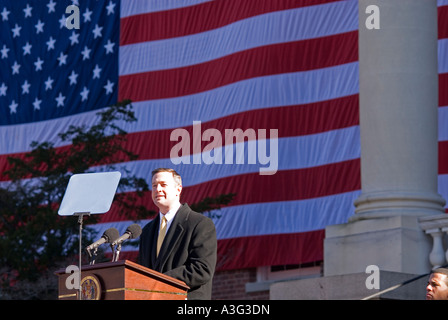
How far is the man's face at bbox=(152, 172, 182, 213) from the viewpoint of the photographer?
6.16m

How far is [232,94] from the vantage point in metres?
17.1

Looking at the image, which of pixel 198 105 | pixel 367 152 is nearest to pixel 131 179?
pixel 198 105

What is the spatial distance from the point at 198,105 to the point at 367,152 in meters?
7.58

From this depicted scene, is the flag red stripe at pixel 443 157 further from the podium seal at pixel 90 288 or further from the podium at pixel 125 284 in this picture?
the podium seal at pixel 90 288

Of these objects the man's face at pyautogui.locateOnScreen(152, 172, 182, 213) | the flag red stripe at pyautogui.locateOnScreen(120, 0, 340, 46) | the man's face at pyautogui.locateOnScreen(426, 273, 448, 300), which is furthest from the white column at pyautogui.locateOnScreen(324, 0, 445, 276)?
the flag red stripe at pyautogui.locateOnScreen(120, 0, 340, 46)

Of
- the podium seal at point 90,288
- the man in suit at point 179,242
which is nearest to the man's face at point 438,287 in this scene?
the man in suit at point 179,242

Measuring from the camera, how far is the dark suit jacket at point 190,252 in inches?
239

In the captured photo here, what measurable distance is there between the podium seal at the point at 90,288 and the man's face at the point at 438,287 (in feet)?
6.45

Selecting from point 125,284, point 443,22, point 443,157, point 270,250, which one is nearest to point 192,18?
point 270,250

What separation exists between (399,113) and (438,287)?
4.27 m

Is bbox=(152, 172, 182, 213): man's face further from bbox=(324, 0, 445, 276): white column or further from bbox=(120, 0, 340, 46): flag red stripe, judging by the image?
bbox=(120, 0, 340, 46): flag red stripe

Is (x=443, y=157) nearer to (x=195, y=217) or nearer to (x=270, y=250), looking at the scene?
(x=270, y=250)

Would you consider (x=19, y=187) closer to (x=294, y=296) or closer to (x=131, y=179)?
(x=131, y=179)

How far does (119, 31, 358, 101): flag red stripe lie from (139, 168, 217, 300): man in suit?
397 inches
